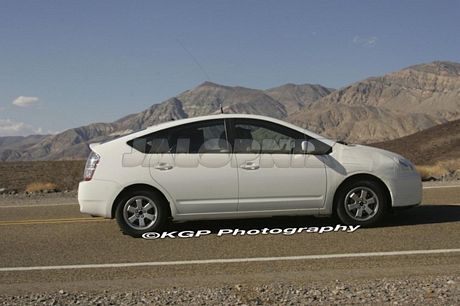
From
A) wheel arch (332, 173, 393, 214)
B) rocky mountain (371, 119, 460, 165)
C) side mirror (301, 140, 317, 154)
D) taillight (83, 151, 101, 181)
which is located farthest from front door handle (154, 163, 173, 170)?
rocky mountain (371, 119, 460, 165)

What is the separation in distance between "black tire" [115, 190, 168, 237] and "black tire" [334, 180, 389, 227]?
2437mm

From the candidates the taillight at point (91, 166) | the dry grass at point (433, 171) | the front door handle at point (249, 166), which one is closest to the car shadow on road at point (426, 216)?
the front door handle at point (249, 166)

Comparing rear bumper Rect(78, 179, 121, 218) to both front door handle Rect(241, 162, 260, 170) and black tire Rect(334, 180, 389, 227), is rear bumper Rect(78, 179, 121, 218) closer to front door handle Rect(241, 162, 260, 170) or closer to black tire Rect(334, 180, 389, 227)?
front door handle Rect(241, 162, 260, 170)

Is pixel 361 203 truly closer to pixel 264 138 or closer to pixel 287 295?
pixel 264 138

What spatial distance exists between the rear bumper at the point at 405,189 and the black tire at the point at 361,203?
13 centimetres

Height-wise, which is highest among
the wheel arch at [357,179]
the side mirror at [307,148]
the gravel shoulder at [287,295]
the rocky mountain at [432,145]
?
the rocky mountain at [432,145]

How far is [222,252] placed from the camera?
7.13 metres

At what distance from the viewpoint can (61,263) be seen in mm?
6879

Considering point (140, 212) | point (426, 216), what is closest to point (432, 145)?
point (426, 216)

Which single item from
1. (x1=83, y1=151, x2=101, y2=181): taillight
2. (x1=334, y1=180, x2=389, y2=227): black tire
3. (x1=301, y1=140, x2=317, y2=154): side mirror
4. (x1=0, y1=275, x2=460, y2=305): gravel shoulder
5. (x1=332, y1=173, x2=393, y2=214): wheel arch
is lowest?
(x1=0, y1=275, x2=460, y2=305): gravel shoulder

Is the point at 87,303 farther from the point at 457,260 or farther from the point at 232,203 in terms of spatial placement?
the point at 457,260

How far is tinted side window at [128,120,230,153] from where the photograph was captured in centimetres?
802

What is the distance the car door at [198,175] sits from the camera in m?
7.88

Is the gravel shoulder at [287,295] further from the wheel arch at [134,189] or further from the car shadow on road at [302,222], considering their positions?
the car shadow on road at [302,222]
